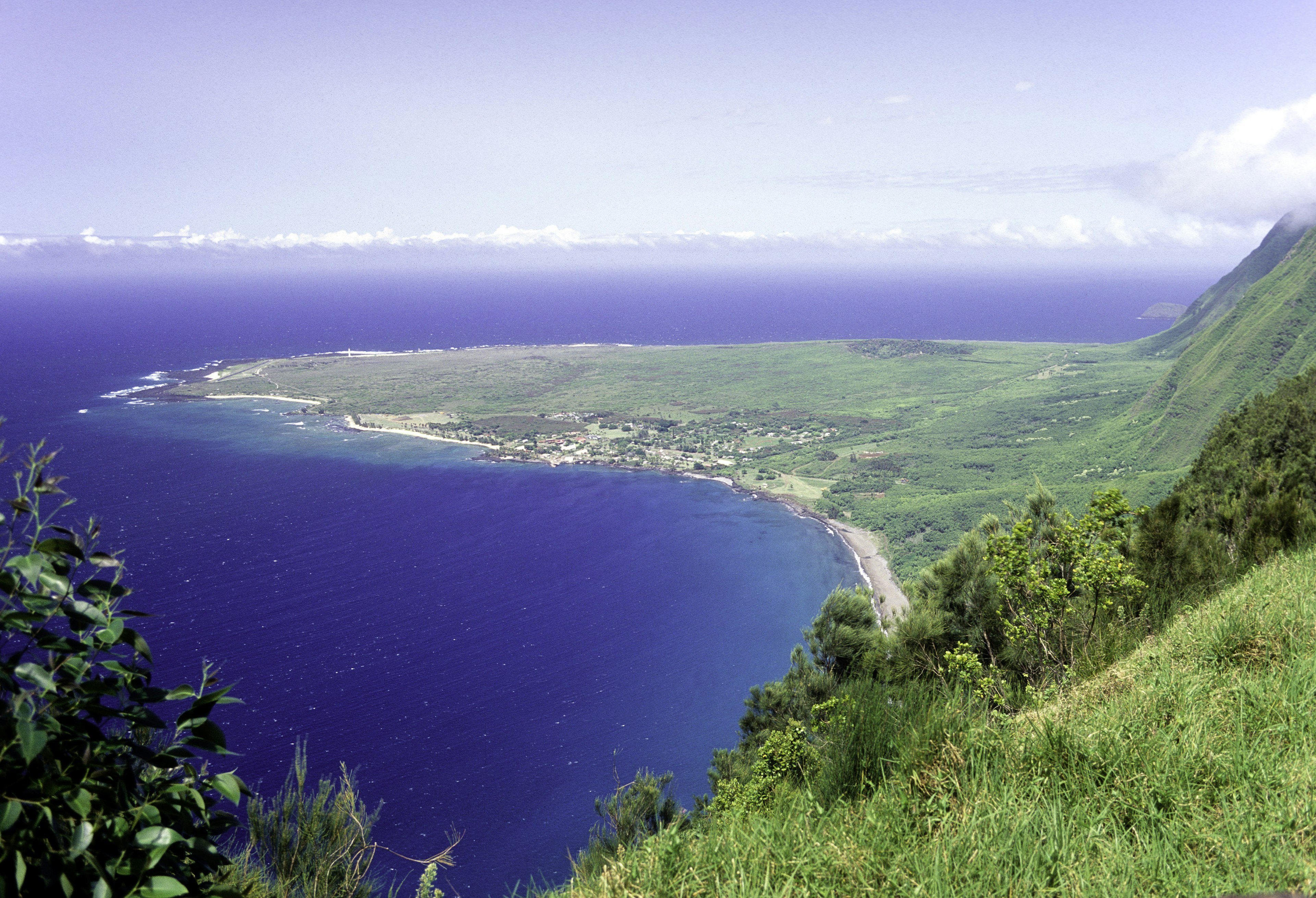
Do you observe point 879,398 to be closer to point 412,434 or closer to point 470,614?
point 412,434

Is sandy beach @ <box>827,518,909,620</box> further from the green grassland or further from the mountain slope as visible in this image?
the mountain slope

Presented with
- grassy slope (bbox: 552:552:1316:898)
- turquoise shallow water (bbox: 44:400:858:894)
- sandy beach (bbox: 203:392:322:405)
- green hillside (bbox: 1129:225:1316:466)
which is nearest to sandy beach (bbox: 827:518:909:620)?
turquoise shallow water (bbox: 44:400:858:894)

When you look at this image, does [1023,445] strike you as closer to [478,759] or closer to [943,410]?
[943,410]

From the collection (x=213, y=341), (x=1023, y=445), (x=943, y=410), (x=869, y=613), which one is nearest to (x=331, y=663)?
(x=869, y=613)

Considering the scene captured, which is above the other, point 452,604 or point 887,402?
point 887,402

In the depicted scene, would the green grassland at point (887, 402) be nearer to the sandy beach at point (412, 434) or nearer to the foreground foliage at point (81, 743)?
the sandy beach at point (412, 434)

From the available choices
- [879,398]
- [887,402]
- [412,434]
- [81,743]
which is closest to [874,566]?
[81,743]

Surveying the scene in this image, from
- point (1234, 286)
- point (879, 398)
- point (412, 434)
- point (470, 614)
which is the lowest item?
point (470, 614)
